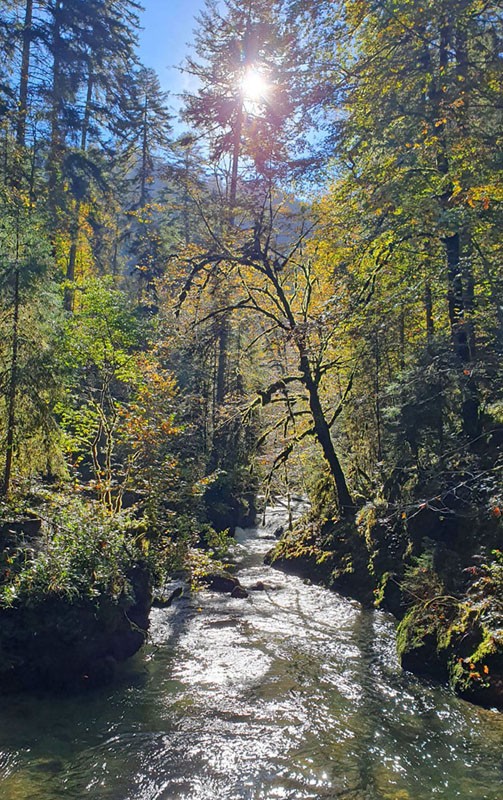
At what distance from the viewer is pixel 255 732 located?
5840 mm

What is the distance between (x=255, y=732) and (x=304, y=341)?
330 inches

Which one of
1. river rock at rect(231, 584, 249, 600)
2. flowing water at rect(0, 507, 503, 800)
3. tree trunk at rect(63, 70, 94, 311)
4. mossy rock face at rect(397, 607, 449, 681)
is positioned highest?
tree trunk at rect(63, 70, 94, 311)

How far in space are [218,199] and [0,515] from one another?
1084cm

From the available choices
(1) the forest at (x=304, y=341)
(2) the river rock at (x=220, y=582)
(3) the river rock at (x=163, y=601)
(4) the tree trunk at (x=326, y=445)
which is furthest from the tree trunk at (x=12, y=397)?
(4) the tree trunk at (x=326, y=445)

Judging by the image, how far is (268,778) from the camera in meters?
4.99

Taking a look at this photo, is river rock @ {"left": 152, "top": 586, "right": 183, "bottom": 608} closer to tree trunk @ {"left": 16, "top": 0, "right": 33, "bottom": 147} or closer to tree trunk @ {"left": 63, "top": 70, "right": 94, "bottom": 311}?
tree trunk @ {"left": 63, "top": 70, "right": 94, "bottom": 311}

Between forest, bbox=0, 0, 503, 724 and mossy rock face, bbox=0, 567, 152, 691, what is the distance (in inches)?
1.1

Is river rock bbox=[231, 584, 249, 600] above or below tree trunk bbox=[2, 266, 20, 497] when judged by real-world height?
below

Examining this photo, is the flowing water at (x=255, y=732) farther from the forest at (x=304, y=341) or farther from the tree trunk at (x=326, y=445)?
the tree trunk at (x=326, y=445)

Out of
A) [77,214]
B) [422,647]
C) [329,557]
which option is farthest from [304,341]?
[77,214]

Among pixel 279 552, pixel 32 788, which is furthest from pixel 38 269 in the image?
pixel 279 552

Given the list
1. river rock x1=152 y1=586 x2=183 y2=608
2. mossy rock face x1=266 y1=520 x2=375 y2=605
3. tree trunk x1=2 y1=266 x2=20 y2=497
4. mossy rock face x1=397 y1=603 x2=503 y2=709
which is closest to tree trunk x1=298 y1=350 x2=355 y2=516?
mossy rock face x1=266 y1=520 x2=375 y2=605

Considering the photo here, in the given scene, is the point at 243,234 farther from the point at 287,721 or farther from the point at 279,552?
the point at 287,721

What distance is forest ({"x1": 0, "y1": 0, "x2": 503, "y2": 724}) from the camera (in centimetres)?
687
